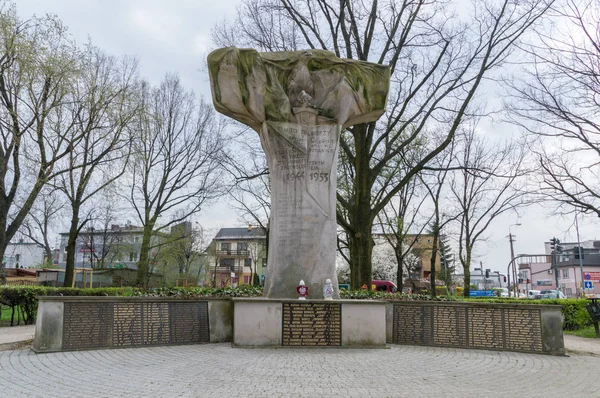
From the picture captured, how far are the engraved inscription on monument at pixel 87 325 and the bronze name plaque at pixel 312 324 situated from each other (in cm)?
326

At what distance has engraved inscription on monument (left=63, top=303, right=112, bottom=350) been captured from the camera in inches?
326

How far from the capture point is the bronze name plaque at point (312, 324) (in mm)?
8859

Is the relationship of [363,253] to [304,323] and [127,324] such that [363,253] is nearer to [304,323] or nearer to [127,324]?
[304,323]

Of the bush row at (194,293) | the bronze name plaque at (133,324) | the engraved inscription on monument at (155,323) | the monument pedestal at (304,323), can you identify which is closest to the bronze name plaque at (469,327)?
the monument pedestal at (304,323)

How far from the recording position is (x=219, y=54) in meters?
10.4

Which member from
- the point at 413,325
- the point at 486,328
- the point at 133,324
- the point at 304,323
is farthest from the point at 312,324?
the point at 486,328

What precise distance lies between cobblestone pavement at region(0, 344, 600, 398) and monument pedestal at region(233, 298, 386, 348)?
338 mm

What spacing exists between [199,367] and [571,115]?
17.0 metres

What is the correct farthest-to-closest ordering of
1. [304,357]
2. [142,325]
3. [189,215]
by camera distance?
1. [189,215]
2. [142,325]
3. [304,357]

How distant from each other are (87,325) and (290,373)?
4191mm

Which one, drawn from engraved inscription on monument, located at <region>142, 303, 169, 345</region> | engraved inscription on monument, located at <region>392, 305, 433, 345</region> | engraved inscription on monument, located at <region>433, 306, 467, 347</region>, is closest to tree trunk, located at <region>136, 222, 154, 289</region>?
engraved inscription on monument, located at <region>142, 303, 169, 345</region>

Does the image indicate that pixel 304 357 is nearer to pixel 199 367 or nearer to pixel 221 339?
pixel 199 367

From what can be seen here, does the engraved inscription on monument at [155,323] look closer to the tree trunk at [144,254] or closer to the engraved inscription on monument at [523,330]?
the engraved inscription on monument at [523,330]

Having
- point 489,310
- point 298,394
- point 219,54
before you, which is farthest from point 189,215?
point 298,394
